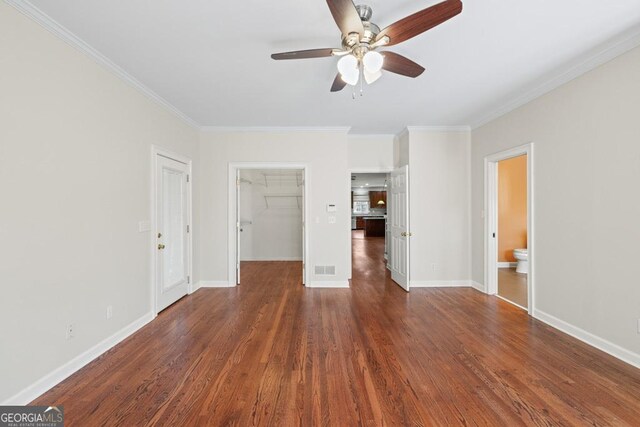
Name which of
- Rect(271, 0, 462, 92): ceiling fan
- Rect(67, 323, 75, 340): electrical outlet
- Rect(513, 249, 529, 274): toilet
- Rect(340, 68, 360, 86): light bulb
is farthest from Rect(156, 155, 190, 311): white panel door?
Rect(513, 249, 529, 274): toilet

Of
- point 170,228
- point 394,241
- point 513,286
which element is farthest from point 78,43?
point 513,286

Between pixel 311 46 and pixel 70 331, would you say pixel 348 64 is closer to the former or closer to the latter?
pixel 311 46

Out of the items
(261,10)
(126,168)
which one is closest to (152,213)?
(126,168)

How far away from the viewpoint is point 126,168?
2912 mm

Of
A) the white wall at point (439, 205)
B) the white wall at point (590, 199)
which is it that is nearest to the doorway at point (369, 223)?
the white wall at point (439, 205)

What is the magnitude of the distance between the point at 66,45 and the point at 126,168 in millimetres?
1112

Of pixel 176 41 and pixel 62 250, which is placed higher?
pixel 176 41

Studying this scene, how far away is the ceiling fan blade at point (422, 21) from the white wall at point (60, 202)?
2.44 m

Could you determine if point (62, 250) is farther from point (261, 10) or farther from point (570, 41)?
point (570, 41)

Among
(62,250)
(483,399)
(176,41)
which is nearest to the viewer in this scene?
(483,399)

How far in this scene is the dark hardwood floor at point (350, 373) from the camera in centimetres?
177

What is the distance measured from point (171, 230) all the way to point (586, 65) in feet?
16.6

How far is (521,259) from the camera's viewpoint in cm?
554

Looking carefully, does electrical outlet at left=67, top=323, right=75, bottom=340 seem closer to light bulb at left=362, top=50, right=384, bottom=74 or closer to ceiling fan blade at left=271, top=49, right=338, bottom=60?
ceiling fan blade at left=271, top=49, right=338, bottom=60
